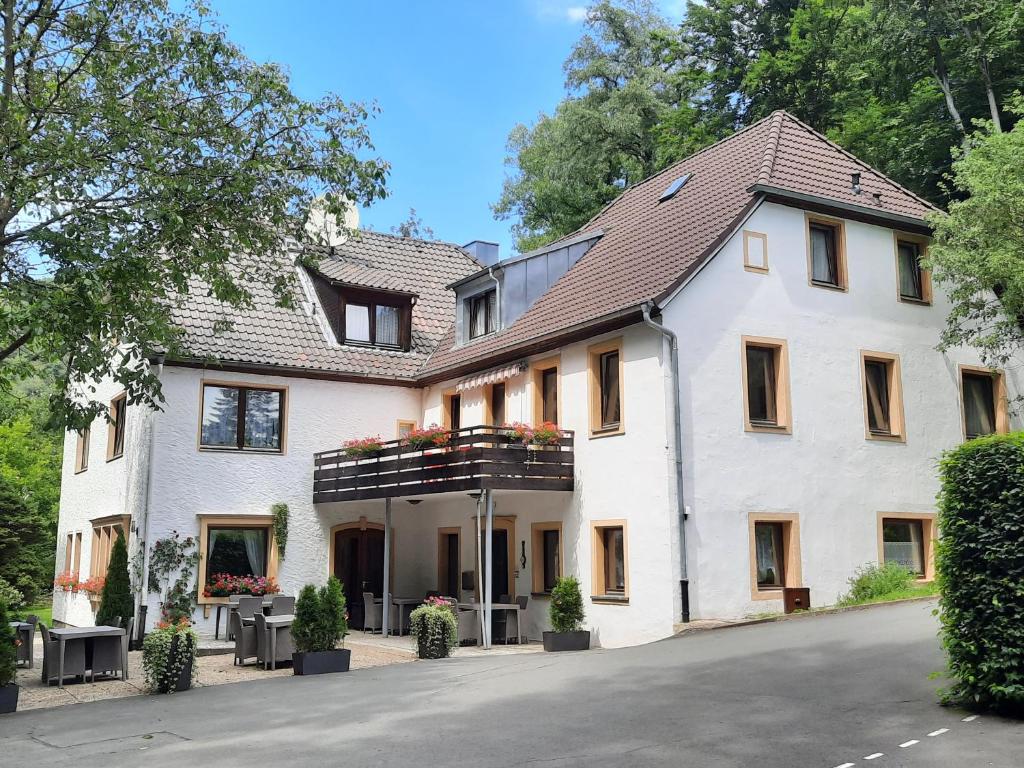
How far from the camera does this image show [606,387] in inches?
761

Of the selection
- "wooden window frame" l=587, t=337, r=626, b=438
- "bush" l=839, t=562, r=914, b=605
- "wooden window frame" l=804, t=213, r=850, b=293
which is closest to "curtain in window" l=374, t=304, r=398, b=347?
"wooden window frame" l=587, t=337, r=626, b=438

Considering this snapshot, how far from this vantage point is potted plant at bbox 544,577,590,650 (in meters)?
17.7

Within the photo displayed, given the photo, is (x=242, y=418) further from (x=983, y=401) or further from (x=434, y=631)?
(x=983, y=401)

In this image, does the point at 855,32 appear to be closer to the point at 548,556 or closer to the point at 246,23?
the point at 548,556

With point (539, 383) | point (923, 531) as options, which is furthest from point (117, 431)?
point (923, 531)

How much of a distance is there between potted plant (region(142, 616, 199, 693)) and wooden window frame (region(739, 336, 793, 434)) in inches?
394

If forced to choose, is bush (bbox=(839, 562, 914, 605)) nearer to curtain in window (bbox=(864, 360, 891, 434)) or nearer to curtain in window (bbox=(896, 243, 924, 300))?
curtain in window (bbox=(864, 360, 891, 434))

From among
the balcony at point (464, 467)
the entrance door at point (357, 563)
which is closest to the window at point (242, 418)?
the balcony at point (464, 467)

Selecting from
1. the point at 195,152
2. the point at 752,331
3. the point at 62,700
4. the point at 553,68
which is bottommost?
the point at 62,700

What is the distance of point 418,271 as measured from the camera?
2817 centimetres

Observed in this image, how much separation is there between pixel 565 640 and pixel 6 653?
886 centimetres

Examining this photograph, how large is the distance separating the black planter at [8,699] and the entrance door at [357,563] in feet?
36.8

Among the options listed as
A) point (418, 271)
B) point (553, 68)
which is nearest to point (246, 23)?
point (418, 271)

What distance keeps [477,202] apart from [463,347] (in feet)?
63.2
